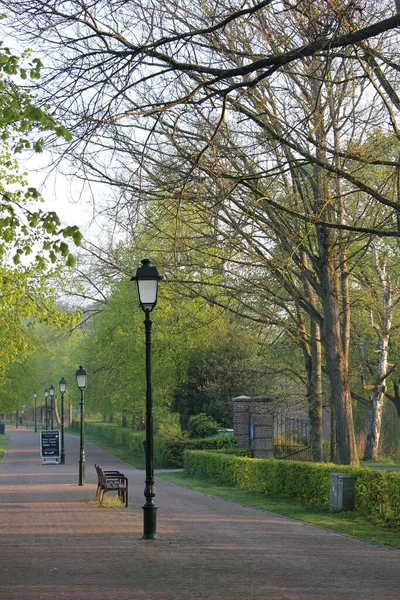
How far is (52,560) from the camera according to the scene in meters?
12.0

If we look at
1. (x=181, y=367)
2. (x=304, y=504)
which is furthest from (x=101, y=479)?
(x=181, y=367)

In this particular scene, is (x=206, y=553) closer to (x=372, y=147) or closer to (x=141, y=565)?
(x=141, y=565)

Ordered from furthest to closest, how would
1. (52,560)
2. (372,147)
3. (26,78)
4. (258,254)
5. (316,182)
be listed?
1. (258,254)
2. (316,182)
3. (372,147)
4. (52,560)
5. (26,78)

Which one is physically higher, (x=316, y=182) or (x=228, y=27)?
(x=228, y=27)

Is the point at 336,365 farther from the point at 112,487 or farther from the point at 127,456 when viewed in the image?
the point at 127,456

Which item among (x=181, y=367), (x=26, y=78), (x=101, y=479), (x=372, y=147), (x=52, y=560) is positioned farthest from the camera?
(x=181, y=367)

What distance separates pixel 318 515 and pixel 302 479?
10.2ft

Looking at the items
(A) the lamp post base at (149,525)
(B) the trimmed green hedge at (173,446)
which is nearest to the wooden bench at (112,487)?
(A) the lamp post base at (149,525)

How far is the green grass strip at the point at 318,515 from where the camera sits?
15.1 meters

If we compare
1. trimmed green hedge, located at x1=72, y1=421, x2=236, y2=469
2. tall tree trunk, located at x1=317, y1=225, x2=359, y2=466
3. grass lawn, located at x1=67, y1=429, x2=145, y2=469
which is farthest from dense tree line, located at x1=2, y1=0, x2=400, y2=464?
grass lawn, located at x1=67, y1=429, x2=145, y2=469

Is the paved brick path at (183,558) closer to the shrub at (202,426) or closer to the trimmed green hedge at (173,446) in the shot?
the trimmed green hedge at (173,446)

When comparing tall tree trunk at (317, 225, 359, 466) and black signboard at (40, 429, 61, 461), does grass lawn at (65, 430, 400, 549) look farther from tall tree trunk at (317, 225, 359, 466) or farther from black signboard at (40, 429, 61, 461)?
black signboard at (40, 429, 61, 461)

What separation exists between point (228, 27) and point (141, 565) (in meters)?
9.34

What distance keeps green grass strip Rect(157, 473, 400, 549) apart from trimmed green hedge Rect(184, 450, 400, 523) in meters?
0.28
